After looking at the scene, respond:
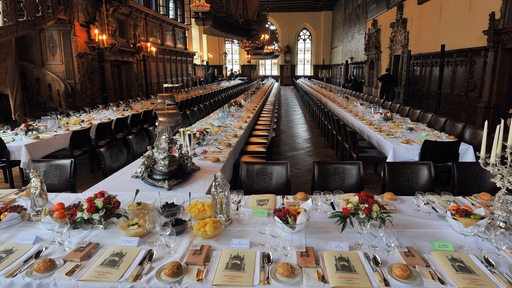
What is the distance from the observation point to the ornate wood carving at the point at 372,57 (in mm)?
17859

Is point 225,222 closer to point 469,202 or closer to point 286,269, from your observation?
point 286,269

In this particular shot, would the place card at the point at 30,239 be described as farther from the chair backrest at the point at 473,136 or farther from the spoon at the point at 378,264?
the chair backrest at the point at 473,136

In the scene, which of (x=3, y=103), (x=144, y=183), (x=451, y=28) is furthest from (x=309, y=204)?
(x=3, y=103)

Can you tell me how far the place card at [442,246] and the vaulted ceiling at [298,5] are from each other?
2814 centimetres

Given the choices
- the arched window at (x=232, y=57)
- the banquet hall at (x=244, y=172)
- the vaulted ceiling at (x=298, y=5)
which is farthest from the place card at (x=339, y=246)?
the arched window at (x=232, y=57)

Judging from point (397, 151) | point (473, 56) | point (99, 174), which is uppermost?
point (473, 56)

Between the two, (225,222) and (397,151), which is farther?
(397,151)

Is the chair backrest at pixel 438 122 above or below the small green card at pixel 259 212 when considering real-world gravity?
above

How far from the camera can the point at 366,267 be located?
1.85m

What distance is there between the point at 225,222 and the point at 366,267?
0.99 metres

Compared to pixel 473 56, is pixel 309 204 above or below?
below

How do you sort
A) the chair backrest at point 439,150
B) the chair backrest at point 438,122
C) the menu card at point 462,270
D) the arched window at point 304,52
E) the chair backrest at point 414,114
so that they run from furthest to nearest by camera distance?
the arched window at point 304,52, the chair backrest at point 414,114, the chair backrest at point 438,122, the chair backrest at point 439,150, the menu card at point 462,270

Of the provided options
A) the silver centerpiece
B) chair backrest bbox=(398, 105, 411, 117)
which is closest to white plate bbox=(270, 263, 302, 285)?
the silver centerpiece

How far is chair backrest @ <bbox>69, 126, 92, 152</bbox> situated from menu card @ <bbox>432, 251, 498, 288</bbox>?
18.9 feet
